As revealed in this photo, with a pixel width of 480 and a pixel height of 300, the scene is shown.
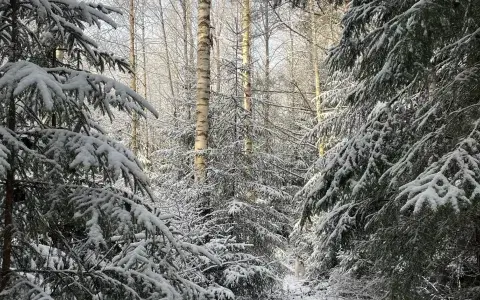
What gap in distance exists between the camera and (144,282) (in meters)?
2.46

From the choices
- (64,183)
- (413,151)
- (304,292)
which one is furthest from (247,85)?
(64,183)

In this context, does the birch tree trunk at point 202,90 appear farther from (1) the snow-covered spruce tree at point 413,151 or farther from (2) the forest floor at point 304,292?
(2) the forest floor at point 304,292

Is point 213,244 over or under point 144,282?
under

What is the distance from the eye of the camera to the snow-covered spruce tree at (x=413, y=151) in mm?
3164

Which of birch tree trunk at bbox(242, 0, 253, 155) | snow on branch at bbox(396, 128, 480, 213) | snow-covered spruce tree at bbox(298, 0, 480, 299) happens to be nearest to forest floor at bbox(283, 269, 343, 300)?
birch tree trunk at bbox(242, 0, 253, 155)

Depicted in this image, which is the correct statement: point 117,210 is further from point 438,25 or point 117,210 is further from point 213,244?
point 213,244

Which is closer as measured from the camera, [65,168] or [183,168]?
[65,168]

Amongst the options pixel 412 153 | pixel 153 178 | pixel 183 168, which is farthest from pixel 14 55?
pixel 153 178

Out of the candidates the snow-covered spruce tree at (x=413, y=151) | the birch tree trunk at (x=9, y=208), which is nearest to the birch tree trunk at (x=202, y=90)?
the snow-covered spruce tree at (x=413, y=151)

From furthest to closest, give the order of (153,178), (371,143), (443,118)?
(153,178) → (371,143) → (443,118)

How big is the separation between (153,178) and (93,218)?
7.61 metres

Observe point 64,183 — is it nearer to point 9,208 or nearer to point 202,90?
point 9,208

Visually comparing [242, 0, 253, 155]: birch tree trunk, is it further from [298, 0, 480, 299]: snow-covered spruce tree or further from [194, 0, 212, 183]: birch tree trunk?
[298, 0, 480, 299]: snow-covered spruce tree

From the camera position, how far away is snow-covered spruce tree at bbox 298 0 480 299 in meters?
3.16
